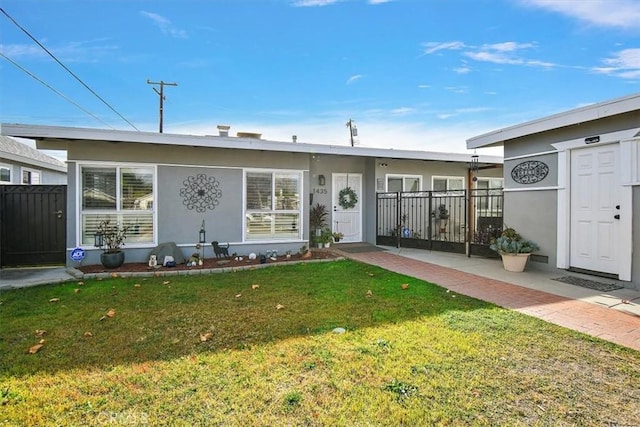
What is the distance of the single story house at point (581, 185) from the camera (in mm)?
5008

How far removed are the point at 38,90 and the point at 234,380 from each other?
1327cm

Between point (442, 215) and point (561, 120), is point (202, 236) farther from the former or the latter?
point (561, 120)

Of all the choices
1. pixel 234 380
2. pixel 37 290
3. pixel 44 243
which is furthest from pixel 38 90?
pixel 234 380

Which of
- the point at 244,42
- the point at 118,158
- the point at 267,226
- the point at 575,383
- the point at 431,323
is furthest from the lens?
the point at 244,42

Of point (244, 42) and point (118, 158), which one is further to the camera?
point (244, 42)

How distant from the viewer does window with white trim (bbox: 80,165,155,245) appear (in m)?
6.88

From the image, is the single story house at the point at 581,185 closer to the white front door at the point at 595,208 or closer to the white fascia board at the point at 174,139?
the white front door at the point at 595,208

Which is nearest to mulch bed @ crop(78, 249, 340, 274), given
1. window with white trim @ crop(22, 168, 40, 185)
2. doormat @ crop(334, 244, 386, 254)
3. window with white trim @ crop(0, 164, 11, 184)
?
doormat @ crop(334, 244, 386, 254)

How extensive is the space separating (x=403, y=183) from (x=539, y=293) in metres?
6.48

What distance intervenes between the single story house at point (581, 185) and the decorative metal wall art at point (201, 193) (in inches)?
246

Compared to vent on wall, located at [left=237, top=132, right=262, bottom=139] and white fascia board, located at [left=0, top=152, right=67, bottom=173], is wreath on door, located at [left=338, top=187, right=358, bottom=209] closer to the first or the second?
vent on wall, located at [left=237, top=132, right=262, bottom=139]

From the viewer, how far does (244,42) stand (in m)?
9.97

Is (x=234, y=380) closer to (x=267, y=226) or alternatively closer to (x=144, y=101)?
(x=267, y=226)

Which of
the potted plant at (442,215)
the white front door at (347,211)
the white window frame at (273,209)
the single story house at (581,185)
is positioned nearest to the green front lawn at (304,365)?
the single story house at (581,185)
